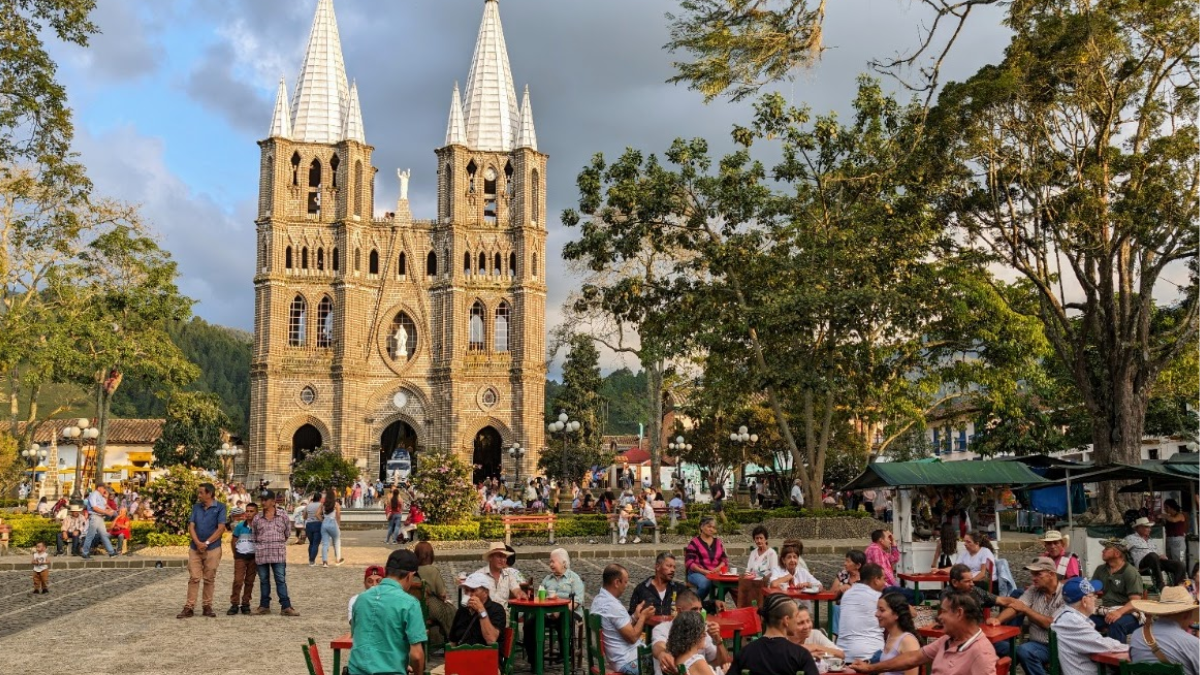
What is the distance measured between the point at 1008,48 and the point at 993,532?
9.27 metres

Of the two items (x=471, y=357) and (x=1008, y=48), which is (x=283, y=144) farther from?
(x=1008, y=48)

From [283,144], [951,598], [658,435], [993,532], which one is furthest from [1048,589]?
[283,144]

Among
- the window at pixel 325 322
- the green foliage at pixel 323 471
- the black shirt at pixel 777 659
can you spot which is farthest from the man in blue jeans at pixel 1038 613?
the window at pixel 325 322

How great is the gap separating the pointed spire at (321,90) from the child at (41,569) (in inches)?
1599

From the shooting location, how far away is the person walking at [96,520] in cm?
1939

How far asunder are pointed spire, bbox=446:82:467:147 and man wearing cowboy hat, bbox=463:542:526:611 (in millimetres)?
46923

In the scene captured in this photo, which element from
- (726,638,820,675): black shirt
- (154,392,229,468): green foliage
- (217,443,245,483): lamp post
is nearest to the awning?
(726,638,820,675): black shirt

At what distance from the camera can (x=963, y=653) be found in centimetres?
591

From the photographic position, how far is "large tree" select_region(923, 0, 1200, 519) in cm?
1819

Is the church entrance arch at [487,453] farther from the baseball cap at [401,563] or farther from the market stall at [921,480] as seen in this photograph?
the baseball cap at [401,563]

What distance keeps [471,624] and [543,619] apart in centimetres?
99

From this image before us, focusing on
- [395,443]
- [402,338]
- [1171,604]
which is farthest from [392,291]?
[1171,604]

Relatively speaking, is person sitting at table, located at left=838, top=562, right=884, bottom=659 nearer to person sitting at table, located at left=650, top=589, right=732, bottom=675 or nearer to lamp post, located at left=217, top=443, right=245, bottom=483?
person sitting at table, located at left=650, top=589, right=732, bottom=675

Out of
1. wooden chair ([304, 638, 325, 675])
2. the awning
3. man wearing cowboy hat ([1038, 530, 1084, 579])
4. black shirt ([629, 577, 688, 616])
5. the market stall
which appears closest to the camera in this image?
wooden chair ([304, 638, 325, 675])
